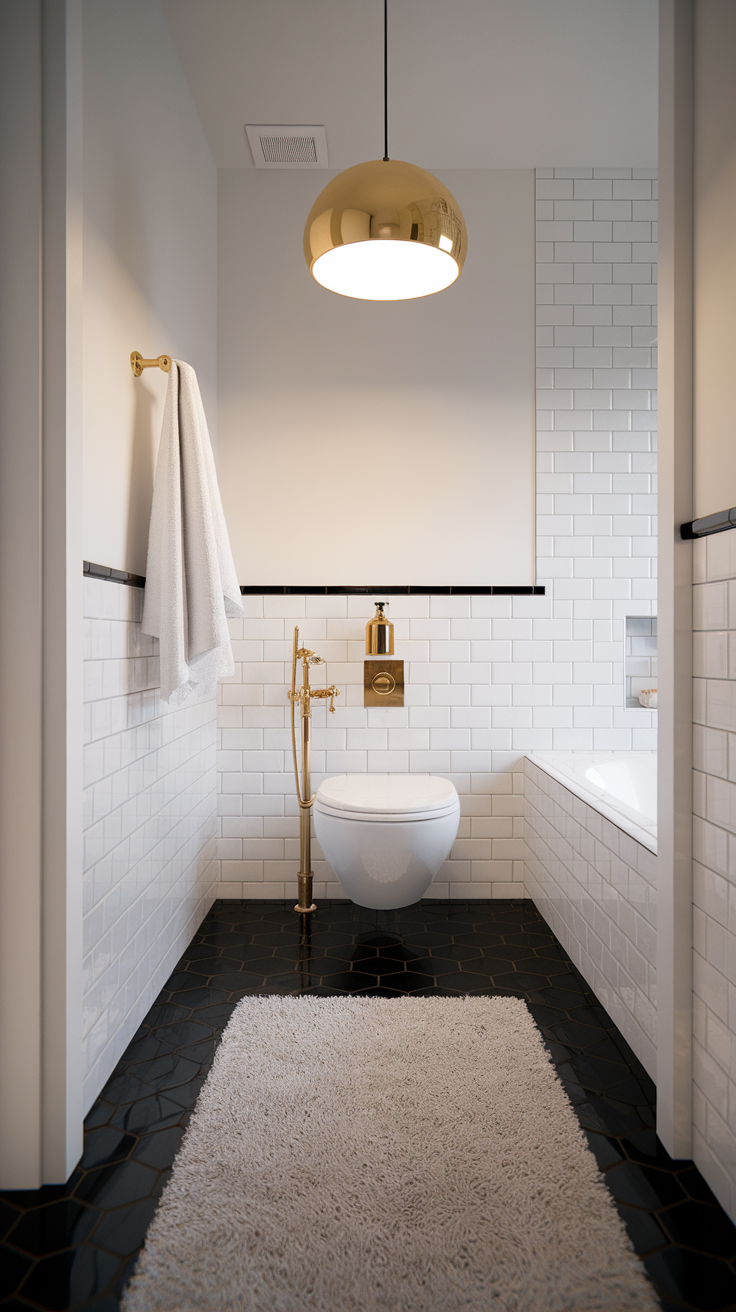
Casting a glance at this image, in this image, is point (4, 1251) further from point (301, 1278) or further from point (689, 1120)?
point (689, 1120)

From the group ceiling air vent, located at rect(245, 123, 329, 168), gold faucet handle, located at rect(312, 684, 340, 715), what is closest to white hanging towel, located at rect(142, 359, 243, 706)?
gold faucet handle, located at rect(312, 684, 340, 715)

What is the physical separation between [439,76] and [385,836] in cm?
256

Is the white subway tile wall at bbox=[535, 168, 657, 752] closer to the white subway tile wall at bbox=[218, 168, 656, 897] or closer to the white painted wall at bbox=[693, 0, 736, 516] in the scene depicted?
the white subway tile wall at bbox=[218, 168, 656, 897]

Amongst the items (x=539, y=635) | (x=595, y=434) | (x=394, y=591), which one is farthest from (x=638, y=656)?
(x=394, y=591)

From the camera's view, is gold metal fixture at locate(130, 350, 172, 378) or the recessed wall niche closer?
gold metal fixture at locate(130, 350, 172, 378)

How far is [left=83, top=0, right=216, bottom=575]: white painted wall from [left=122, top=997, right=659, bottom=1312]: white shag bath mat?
1285mm

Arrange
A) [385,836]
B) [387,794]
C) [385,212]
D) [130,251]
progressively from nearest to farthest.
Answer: [385,212] < [130,251] < [385,836] < [387,794]

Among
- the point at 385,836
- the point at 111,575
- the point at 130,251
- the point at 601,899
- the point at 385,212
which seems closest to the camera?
the point at 385,212

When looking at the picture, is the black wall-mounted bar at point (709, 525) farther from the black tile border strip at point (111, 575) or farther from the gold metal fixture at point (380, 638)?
the gold metal fixture at point (380, 638)

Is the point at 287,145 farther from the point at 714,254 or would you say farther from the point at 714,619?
the point at 714,619

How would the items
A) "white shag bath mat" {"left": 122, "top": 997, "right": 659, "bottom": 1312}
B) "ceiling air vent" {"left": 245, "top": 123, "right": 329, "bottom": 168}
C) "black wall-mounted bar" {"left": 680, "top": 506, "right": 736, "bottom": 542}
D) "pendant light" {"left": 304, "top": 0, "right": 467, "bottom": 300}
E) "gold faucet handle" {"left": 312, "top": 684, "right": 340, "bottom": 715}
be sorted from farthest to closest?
"gold faucet handle" {"left": 312, "top": 684, "right": 340, "bottom": 715}
"ceiling air vent" {"left": 245, "top": 123, "right": 329, "bottom": 168}
"pendant light" {"left": 304, "top": 0, "right": 467, "bottom": 300}
"black wall-mounted bar" {"left": 680, "top": 506, "right": 736, "bottom": 542}
"white shag bath mat" {"left": 122, "top": 997, "right": 659, "bottom": 1312}

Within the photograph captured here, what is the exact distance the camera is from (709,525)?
4.51ft

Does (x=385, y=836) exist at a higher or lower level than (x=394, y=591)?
lower

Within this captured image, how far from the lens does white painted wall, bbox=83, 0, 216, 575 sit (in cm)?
169
